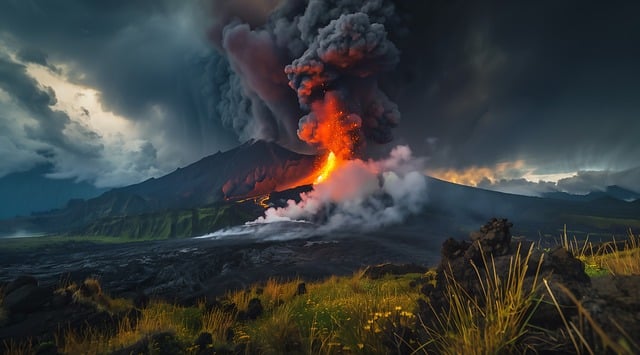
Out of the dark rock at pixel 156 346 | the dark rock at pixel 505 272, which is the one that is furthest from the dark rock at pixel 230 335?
the dark rock at pixel 505 272

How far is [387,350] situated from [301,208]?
6632 inches

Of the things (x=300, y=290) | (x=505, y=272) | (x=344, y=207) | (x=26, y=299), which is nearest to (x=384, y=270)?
(x=300, y=290)

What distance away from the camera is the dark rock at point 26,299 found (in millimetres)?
11938

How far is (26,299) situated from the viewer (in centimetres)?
1228

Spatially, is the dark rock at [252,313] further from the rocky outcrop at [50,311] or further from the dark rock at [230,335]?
the rocky outcrop at [50,311]

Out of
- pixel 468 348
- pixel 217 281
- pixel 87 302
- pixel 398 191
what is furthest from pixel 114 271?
pixel 398 191

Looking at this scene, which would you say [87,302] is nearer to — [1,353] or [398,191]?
[1,353]

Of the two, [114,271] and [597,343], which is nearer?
[597,343]

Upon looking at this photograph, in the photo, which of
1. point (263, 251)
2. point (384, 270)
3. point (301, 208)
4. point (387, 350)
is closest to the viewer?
point (387, 350)

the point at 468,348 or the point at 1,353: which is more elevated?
the point at 468,348

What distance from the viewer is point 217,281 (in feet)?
150

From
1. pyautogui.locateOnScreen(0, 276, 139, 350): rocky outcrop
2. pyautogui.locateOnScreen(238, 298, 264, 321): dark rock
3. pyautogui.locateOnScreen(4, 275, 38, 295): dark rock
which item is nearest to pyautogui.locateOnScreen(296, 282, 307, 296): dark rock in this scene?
pyautogui.locateOnScreen(238, 298, 264, 321): dark rock

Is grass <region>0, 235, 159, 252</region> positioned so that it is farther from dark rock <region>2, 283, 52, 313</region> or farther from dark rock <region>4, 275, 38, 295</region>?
dark rock <region>2, 283, 52, 313</region>

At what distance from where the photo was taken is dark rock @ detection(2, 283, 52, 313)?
1194 centimetres
